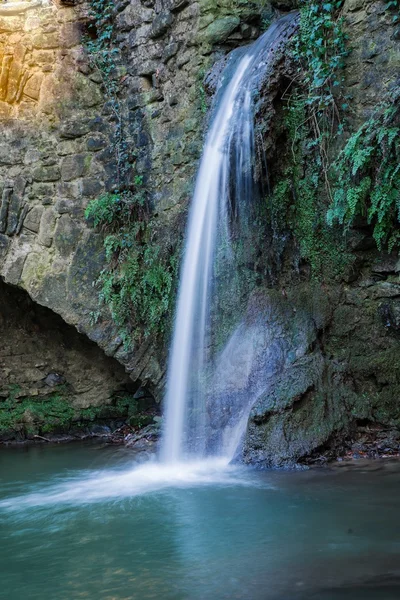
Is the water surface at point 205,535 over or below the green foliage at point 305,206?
below

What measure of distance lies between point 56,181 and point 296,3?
3.56 metres

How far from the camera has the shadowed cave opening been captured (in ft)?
29.3

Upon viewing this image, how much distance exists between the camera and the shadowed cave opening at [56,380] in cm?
893

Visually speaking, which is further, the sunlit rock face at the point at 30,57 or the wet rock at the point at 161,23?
the sunlit rock face at the point at 30,57

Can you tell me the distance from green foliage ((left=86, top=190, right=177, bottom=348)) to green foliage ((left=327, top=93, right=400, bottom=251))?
224cm

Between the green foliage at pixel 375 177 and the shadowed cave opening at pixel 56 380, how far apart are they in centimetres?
413

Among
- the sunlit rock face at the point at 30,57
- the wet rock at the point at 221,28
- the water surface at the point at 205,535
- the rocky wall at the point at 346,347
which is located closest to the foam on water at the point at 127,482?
the water surface at the point at 205,535

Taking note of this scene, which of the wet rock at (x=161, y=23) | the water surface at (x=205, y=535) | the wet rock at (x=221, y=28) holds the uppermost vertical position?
the wet rock at (x=161, y=23)

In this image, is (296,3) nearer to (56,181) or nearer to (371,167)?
(371,167)

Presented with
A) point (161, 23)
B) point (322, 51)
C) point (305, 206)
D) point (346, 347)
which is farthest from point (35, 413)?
point (322, 51)

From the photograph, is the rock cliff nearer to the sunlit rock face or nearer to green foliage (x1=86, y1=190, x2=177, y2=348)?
the sunlit rock face

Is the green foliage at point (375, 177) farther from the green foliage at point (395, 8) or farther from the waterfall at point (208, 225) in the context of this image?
the waterfall at point (208, 225)

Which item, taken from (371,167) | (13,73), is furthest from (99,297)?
Answer: (371,167)

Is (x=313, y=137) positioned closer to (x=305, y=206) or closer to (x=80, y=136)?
(x=305, y=206)
